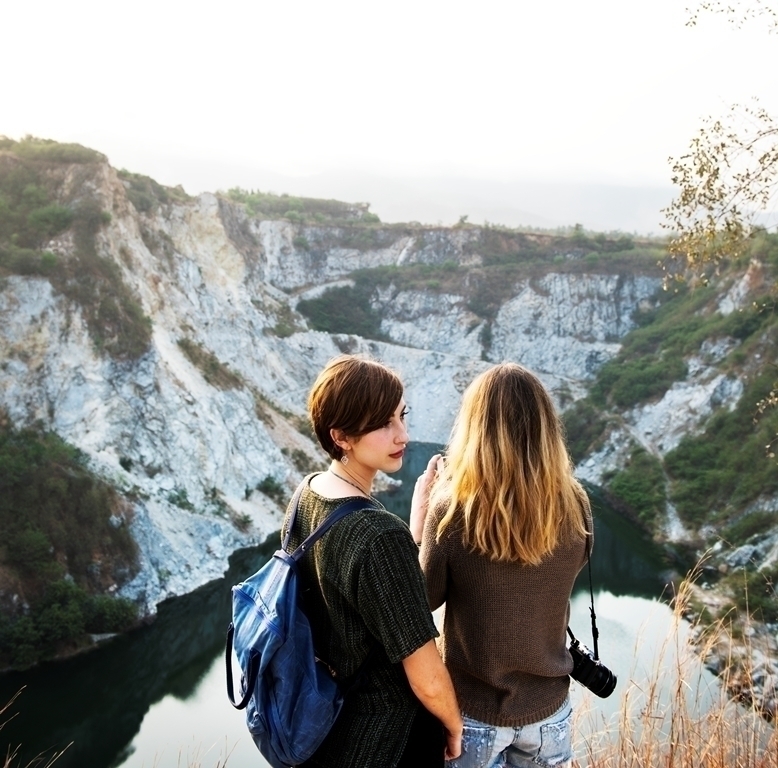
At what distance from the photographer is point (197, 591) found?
1973 cm

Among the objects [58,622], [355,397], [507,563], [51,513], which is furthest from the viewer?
[51,513]

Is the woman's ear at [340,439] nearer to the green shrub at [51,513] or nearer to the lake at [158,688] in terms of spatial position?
the lake at [158,688]

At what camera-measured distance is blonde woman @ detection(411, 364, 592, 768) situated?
7.20ft

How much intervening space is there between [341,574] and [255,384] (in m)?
32.3

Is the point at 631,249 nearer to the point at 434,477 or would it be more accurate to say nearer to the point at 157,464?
the point at 157,464

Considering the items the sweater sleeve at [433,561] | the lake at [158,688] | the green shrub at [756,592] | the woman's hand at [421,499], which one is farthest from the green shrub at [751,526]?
the sweater sleeve at [433,561]

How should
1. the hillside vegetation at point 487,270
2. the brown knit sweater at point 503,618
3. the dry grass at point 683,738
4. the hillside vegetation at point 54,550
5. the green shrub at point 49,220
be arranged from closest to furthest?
the brown knit sweater at point 503,618, the dry grass at point 683,738, the hillside vegetation at point 54,550, the green shrub at point 49,220, the hillside vegetation at point 487,270

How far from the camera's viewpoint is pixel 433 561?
7.55 feet

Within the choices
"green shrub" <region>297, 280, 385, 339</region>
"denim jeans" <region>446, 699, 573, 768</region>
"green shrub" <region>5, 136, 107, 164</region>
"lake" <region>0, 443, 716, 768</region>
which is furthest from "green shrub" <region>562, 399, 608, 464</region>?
"denim jeans" <region>446, 699, 573, 768</region>

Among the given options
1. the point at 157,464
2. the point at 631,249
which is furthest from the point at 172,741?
the point at 631,249

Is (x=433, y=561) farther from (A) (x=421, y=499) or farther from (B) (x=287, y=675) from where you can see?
(B) (x=287, y=675)

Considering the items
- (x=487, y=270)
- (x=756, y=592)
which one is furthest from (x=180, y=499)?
(x=487, y=270)

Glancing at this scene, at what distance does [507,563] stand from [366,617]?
0.50m

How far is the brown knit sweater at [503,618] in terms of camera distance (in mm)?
2293
